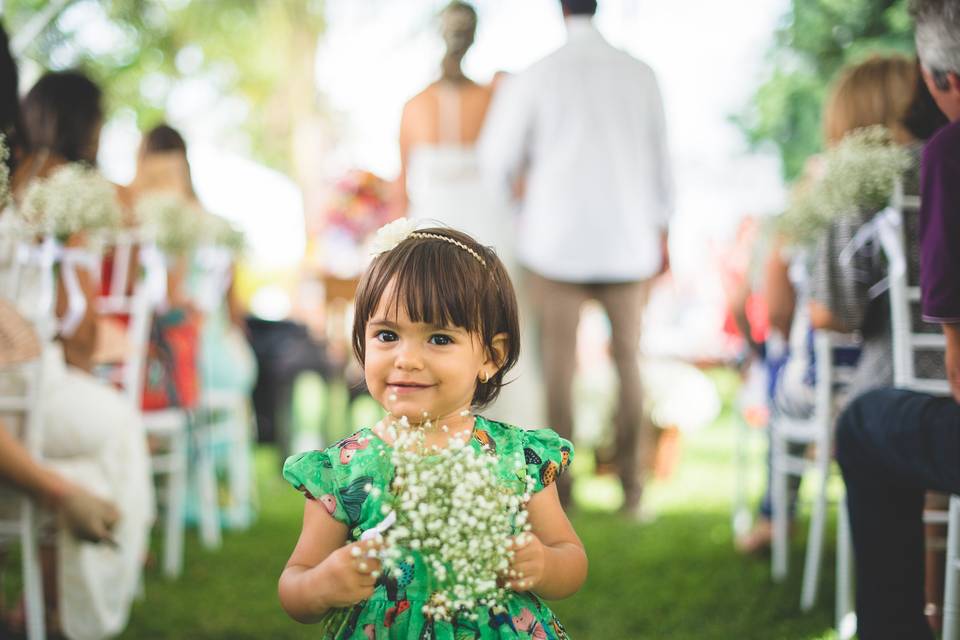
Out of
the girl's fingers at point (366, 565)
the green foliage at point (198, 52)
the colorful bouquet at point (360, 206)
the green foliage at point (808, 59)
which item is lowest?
the girl's fingers at point (366, 565)

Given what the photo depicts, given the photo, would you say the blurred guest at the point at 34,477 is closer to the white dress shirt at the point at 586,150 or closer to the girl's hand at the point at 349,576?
the girl's hand at the point at 349,576

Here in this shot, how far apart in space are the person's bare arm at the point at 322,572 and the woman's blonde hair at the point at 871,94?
246cm

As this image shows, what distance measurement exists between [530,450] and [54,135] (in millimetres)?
2552

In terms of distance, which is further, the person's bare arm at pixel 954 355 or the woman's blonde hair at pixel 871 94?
the woman's blonde hair at pixel 871 94

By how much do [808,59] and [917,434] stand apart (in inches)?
184

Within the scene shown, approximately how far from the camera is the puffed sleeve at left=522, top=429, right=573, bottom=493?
161cm

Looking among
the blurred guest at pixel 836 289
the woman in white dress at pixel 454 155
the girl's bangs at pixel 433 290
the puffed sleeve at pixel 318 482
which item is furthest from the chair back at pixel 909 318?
the woman in white dress at pixel 454 155

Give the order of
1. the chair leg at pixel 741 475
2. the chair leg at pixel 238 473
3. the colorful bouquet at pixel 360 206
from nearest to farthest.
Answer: the chair leg at pixel 741 475 < the chair leg at pixel 238 473 < the colorful bouquet at pixel 360 206

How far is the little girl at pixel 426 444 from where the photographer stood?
1502 mm

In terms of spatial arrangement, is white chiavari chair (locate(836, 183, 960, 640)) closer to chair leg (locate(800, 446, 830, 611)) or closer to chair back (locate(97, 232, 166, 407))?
chair leg (locate(800, 446, 830, 611))

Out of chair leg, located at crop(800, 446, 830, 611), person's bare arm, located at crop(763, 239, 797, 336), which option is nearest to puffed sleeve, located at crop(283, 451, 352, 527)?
chair leg, located at crop(800, 446, 830, 611)

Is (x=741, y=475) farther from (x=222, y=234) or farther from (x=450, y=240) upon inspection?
(x=450, y=240)

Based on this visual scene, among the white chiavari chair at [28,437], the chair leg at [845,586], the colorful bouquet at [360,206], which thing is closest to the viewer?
the white chiavari chair at [28,437]

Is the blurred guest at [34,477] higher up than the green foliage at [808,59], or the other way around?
the green foliage at [808,59]
